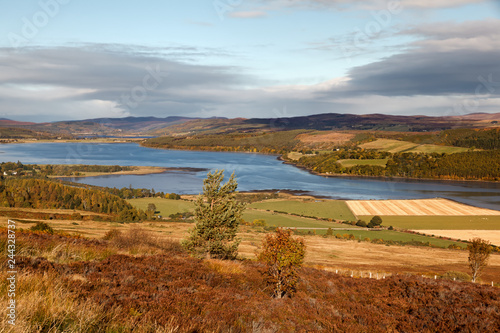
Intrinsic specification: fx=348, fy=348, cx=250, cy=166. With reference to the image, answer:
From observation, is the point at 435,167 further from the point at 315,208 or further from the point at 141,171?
the point at 141,171

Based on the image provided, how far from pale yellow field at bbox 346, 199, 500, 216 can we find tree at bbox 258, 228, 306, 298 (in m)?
74.5

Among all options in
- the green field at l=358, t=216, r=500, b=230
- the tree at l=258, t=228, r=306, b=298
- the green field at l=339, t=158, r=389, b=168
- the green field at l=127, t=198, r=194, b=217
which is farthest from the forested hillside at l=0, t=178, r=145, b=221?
the green field at l=339, t=158, r=389, b=168

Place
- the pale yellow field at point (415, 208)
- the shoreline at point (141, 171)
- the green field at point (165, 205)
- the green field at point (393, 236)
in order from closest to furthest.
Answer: the green field at point (393, 236) < the pale yellow field at point (415, 208) < the green field at point (165, 205) < the shoreline at point (141, 171)

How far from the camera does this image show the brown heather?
5.72 metres

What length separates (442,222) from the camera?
77.5m

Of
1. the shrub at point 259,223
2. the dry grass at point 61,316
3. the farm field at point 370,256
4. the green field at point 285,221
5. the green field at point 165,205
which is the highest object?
the dry grass at point 61,316

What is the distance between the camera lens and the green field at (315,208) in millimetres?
82875

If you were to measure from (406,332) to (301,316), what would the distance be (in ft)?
9.18

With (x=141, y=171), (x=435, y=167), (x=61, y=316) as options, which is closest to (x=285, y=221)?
(x=61, y=316)

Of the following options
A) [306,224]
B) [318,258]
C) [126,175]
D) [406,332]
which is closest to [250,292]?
[406,332]

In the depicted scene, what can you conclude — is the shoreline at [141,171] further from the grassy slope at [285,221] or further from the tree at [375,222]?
the tree at [375,222]

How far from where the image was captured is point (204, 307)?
812 centimetres

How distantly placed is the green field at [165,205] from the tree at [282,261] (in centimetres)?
7175

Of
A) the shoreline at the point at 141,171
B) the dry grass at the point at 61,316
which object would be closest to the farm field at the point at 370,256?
the dry grass at the point at 61,316
